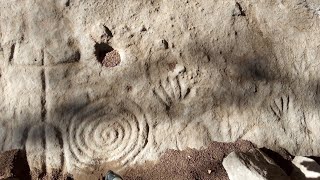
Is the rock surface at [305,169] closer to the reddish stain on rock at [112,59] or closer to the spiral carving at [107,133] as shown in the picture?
the spiral carving at [107,133]

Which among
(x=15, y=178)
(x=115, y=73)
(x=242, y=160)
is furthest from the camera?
(x=115, y=73)

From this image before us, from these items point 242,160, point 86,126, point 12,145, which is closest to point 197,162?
point 242,160

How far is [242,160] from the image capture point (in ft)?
12.0

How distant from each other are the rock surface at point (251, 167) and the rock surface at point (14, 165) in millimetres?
1764

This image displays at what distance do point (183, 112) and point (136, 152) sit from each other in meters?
0.55

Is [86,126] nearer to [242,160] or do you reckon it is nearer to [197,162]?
[197,162]

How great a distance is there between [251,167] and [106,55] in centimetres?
173

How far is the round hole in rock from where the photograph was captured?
4.27m

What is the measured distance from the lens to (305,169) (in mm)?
3816

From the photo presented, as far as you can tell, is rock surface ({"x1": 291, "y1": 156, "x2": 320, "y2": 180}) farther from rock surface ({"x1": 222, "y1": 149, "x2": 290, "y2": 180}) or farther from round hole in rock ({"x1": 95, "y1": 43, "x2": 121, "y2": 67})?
round hole in rock ({"x1": 95, "y1": 43, "x2": 121, "y2": 67})

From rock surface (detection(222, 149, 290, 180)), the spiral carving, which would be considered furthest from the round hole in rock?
rock surface (detection(222, 149, 290, 180))

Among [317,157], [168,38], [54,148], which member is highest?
[168,38]

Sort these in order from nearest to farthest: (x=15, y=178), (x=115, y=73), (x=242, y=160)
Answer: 1. (x=242, y=160)
2. (x=15, y=178)
3. (x=115, y=73)

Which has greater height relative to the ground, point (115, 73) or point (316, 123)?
point (115, 73)
